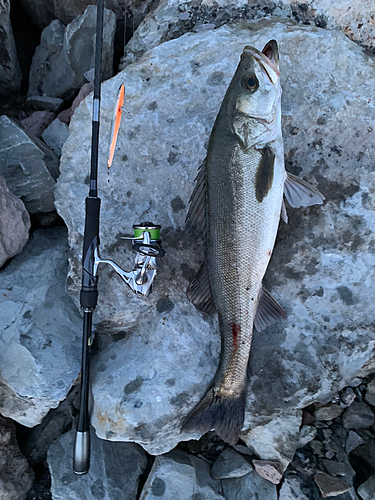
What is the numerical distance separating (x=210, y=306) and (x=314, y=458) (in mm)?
1930

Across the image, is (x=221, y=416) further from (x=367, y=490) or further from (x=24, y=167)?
(x=24, y=167)

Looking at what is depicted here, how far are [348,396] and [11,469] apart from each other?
11.1 feet

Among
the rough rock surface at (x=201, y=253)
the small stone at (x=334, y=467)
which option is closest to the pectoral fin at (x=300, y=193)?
the rough rock surface at (x=201, y=253)

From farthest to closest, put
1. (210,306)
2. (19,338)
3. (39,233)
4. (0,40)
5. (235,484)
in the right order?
(0,40), (39,233), (235,484), (19,338), (210,306)

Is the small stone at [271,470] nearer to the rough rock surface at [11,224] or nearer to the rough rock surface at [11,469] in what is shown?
the rough rock surface at [11,469]

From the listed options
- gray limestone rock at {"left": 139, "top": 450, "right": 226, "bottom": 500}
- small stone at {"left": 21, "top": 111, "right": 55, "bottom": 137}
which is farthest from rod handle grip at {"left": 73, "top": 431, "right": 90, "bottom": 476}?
small stone at {"left": 21, "top": 111, "right": 55, "bottom": 137}

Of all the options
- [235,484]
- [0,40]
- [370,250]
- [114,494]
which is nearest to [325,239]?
[370,250]

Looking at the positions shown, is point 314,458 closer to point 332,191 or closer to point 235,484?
point 235,484

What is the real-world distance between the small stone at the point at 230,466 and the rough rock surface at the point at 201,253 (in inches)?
21.4

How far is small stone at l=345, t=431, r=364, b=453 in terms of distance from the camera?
334 centimetres

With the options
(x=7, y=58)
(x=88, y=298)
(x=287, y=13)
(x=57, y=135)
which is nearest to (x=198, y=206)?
(x=88, y=298)

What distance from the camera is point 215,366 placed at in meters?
2.95

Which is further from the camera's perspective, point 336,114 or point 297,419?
point 297,419

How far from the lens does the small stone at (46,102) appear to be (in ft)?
14.1
